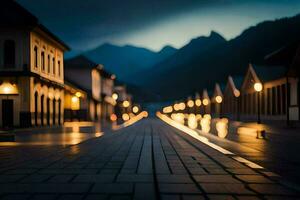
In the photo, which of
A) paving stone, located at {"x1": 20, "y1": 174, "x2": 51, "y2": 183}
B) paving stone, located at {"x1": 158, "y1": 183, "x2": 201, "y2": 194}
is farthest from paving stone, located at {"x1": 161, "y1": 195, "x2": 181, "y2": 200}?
paving stone, located at {"x1": 20, "y1": 174, "x2": 51, "y2": 183}

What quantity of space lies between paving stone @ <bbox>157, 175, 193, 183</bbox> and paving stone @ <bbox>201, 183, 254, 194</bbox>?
497mm

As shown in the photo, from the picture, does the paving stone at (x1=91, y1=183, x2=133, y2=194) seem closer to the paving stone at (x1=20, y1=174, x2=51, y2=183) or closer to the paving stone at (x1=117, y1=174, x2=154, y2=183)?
the paving stone at (x1=117, y1=174, x2=154, y2=183)

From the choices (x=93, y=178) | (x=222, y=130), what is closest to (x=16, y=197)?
(x=93, y=178)

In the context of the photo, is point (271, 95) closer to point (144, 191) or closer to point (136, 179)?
point (136, 179)

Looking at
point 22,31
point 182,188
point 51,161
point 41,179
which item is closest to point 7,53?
point 22,31

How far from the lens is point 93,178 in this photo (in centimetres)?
730

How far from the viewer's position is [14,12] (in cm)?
2839

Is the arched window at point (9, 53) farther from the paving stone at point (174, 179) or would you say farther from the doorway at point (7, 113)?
the paving stone at point (174, 179)

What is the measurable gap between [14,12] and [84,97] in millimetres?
22074

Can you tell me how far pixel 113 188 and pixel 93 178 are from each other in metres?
1.11

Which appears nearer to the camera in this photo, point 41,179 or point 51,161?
point 41,179

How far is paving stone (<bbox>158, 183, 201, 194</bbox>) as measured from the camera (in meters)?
6.08

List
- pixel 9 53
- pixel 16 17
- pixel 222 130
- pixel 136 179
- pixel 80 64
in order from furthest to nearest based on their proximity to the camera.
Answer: pixel 80 64 < pixel 9 53 < pixel 16 17 < pixel 222 130 < pixel 136 179

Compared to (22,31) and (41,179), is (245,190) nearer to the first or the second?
(41,179)
